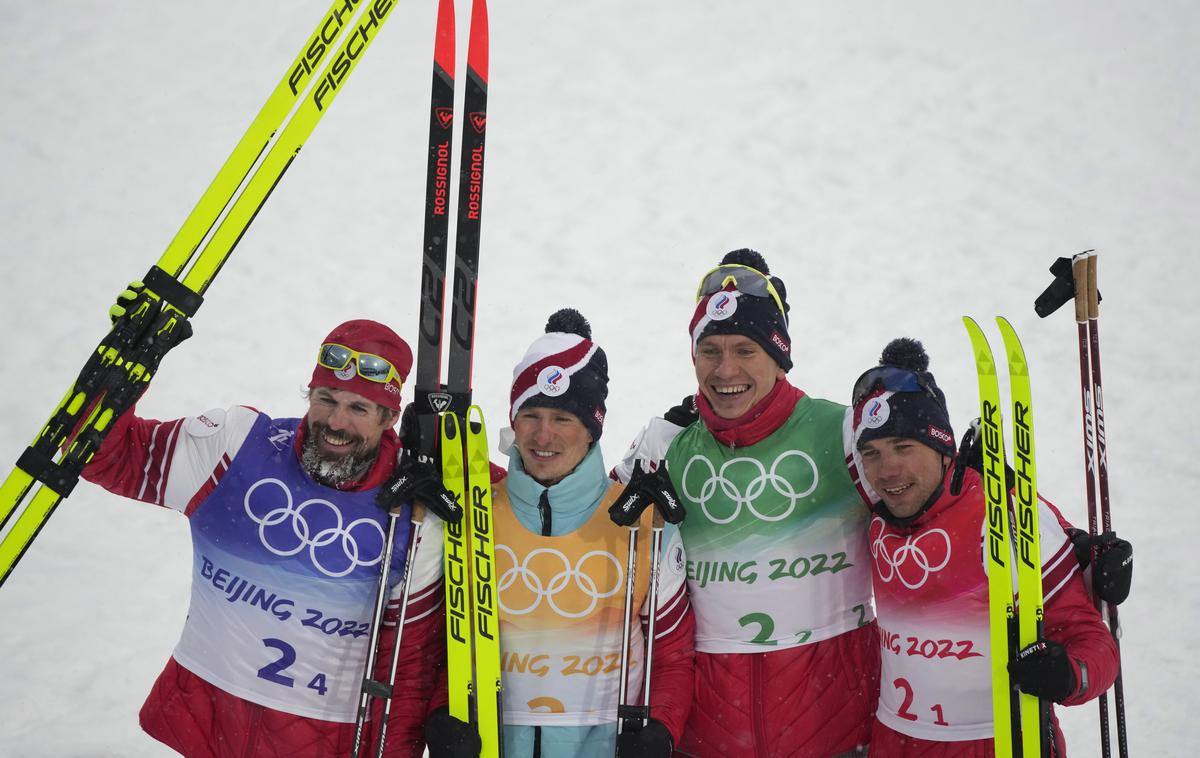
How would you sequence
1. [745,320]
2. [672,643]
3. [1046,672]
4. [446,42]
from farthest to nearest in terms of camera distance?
[446,42]
[745,320]
[672,643]
[1046,672]

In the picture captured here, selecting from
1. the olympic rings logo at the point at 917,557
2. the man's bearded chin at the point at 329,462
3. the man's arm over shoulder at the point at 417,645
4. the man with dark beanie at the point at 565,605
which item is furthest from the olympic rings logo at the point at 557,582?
the olympic rings logo at the point at 917,557

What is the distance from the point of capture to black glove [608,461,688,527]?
7.72 feet

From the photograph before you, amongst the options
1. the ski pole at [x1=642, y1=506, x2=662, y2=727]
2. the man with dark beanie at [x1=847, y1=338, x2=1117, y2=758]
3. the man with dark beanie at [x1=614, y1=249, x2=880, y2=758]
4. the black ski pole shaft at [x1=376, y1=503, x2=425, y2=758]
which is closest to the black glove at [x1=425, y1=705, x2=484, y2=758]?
the black ski pole shaft at [x1=376, y1=503, x2=425, y2=758]

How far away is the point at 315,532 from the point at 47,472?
615 millimetres

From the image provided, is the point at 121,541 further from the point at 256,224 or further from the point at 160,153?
the point at 160,153

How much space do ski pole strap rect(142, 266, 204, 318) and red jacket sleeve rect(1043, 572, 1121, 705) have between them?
212 cm

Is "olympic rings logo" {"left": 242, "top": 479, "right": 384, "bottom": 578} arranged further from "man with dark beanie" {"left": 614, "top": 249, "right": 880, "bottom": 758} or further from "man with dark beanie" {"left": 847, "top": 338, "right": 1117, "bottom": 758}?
"man with dark beanie" {"left": 847, "top": 338, "right": 1117, "bottom": 758}

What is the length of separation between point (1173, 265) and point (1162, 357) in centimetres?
95

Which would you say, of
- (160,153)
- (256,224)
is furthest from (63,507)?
(160,153)

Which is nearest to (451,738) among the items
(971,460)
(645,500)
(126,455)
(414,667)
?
(414,667)

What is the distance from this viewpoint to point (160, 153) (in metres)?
Answer: 7.31

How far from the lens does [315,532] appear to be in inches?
95.4

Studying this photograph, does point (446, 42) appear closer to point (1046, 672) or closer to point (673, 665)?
point (673, 665)

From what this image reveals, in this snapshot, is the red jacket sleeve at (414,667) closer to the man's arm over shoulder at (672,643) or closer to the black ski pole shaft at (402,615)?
the black ski pole shaft at (402,615)
